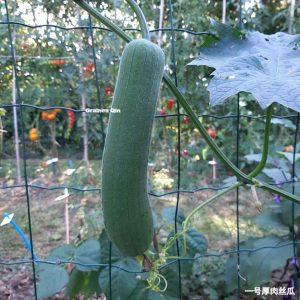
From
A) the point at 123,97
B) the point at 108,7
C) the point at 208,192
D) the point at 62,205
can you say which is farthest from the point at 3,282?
the point at 208,192

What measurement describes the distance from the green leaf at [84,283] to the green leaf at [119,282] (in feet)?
0.31

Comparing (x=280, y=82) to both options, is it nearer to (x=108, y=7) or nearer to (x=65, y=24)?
(x=108, y=7)

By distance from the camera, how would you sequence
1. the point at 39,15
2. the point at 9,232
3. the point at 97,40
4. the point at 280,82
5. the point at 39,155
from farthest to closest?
the point at 39,155 → the point at 97,40 → the point at 39,15 → the point at 9,232 → the point at 280,82

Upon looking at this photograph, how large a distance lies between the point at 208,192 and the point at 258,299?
4.05 feet

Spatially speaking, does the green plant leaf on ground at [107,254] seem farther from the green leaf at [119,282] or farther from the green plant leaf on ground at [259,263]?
the green plant leaf on ground at [259,263]

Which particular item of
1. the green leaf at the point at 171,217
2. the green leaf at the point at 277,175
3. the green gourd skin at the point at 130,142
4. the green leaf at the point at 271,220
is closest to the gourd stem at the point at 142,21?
the green gourd skin at the point at 130,142

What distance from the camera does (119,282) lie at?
42.9 inches

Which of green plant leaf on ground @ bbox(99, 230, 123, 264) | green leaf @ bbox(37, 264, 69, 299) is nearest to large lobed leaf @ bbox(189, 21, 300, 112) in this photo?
green plant leaf on ground @ bbox(99, 230, 123, 264)

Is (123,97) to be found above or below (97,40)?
below

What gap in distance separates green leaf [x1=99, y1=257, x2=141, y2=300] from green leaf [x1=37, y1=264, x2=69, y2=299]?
0.37ft

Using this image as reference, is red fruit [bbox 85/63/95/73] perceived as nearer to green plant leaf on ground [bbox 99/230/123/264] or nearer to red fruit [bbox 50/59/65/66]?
red fruit [bbox 50/59/65/66]

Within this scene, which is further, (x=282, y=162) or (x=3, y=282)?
(x=282, y=162)

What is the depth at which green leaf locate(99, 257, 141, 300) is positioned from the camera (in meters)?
1.08

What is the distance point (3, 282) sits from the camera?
1.53m
